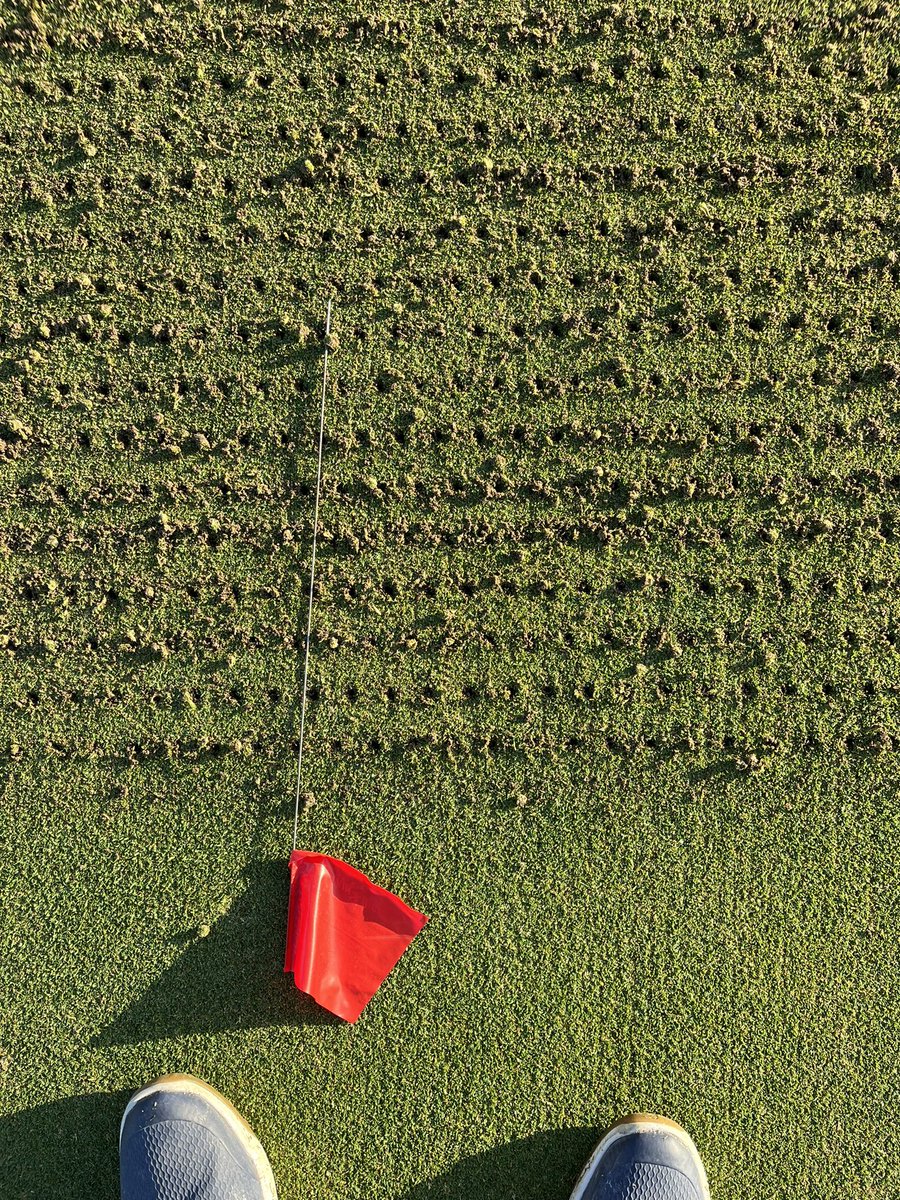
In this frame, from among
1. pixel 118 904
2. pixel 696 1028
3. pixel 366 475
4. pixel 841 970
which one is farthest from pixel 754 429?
pixel 118 904

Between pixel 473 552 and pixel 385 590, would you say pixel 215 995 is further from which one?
pixel 473 552

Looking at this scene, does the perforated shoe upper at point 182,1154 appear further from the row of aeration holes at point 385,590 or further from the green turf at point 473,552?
the row of aeration holes at point 385,590

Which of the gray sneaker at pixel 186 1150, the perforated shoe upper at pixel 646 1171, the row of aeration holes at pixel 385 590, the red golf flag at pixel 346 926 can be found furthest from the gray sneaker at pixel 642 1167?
the row of aeration holes at pixel 385 590

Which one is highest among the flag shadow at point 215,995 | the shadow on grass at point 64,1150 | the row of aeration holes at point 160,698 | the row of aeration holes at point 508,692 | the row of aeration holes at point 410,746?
the row of aeration holes at point 508,692

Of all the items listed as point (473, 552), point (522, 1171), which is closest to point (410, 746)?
point (473, 552)

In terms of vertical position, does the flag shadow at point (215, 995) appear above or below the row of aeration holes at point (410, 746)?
below

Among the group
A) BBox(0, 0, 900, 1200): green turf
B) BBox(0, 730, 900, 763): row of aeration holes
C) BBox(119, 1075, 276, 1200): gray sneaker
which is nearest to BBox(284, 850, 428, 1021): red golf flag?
BBox(0, 0, 900, 1200): green turf

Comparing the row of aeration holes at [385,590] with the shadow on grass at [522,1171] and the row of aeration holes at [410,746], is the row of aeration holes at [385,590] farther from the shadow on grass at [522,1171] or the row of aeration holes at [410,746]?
the shadow on grass at [522,1171]
